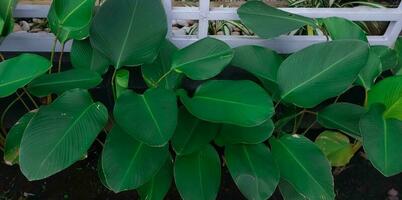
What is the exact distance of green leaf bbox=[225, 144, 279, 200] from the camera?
1.10m

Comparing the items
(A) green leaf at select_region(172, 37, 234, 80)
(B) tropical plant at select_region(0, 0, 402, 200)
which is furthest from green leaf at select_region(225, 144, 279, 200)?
(A) green leaf at select_region(172, 37, 234, 80)

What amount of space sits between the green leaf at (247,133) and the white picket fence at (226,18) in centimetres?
32

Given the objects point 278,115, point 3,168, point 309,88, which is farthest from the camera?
point 3,168

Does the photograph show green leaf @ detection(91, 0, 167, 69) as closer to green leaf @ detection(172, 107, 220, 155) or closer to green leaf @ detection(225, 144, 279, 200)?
green leaf @ detection(172, 107, 220, 155)

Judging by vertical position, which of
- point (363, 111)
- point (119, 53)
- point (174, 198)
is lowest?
point (174, 198)

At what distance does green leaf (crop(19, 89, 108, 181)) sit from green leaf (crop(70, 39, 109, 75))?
141 millimetres

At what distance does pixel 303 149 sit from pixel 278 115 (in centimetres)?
25

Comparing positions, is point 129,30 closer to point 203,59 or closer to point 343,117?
point 203,59

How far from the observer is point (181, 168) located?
1159 millimetres

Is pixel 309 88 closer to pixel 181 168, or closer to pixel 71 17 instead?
pixel 181 168

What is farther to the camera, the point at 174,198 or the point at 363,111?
the point at 174,198

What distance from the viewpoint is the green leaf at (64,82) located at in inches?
43.1

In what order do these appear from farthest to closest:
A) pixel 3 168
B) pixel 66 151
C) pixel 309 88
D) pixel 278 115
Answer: pixel 3 168, pixel 278 115, pixel 309 88, pixel 66 151

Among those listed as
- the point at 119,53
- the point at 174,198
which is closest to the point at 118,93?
the point at 119,53
